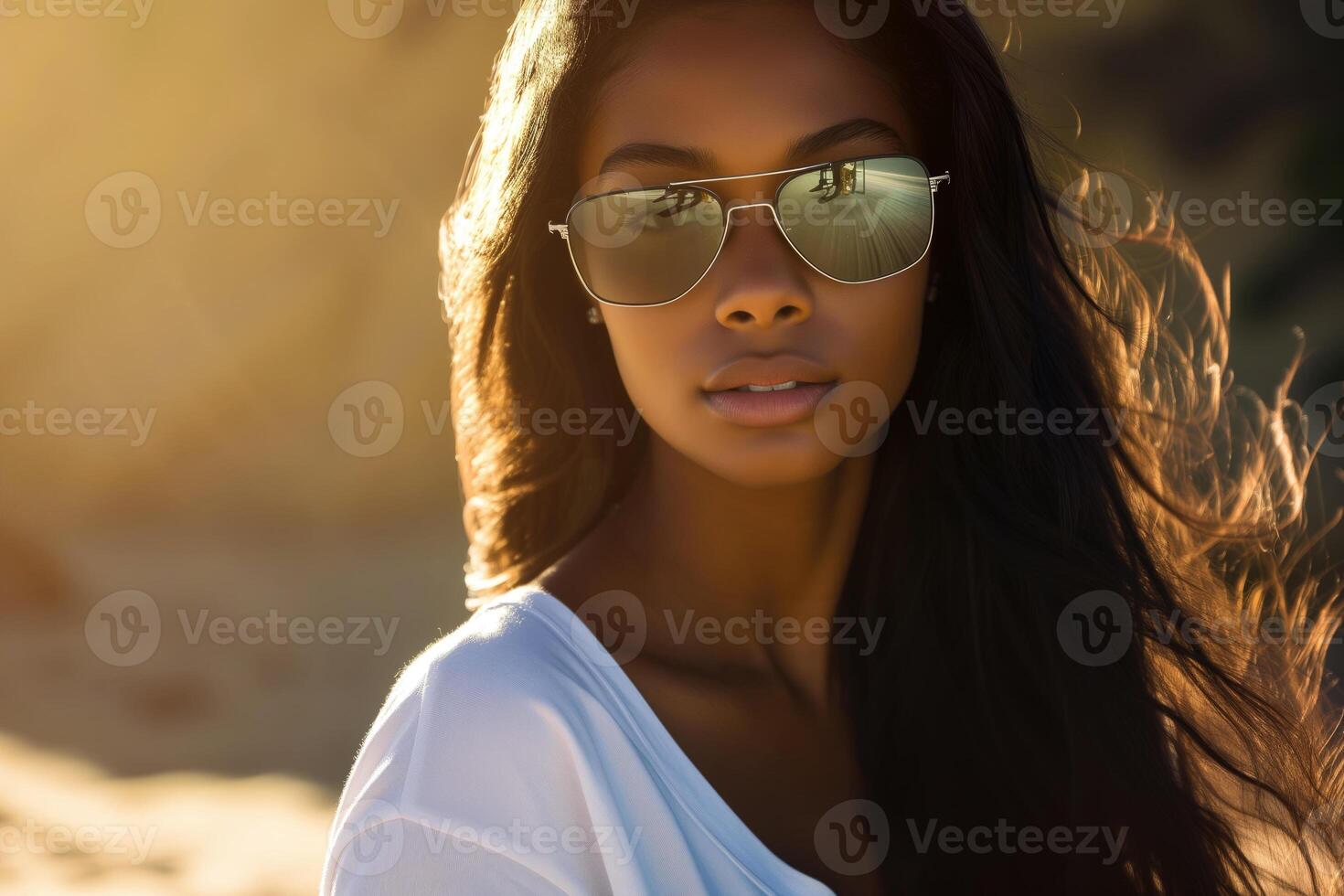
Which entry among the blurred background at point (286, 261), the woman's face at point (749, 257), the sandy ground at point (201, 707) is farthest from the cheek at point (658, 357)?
the blurred background at point (286, 261)

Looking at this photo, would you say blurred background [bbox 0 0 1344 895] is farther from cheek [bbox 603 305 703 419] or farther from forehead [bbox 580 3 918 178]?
forehead [bbox 580 3 918 178]

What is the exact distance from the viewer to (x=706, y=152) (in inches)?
69.8

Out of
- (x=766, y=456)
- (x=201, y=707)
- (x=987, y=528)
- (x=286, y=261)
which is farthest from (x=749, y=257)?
(x=286, y=261)

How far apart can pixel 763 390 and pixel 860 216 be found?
27 centimetres

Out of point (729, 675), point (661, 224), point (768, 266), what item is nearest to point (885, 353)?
point (768, 266)

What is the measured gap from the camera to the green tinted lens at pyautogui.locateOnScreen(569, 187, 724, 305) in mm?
1782

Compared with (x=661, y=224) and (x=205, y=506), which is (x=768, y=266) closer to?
(x=661, y=224)

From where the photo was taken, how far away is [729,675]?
200cm

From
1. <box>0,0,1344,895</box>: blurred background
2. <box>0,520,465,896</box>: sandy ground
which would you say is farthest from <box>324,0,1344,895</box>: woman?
<box>0,0,1344,895</box>: blurred background

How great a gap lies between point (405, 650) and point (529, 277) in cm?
489

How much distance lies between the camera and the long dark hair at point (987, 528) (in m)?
2.04

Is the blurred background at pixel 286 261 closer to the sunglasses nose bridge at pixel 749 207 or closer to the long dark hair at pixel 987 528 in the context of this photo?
the long dark hair at pixel 987 528

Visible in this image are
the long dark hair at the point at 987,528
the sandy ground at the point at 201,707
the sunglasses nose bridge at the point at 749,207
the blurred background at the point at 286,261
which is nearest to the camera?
the sunglasses nose bridge at the point at 749,207

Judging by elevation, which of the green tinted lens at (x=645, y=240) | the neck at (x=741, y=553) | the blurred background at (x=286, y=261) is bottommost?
the neck at (x=741, y=553)
